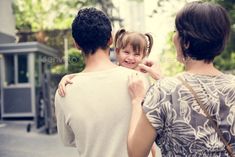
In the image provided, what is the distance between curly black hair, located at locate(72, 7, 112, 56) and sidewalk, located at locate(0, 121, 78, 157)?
684 cm

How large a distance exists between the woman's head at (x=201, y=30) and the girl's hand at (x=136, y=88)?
280 mm

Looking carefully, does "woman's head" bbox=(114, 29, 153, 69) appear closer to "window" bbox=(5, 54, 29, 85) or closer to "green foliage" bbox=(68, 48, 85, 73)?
"green foliage" bbox=(68, 48, 85, 73)

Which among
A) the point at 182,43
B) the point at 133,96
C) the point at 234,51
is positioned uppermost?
the point at 182,43

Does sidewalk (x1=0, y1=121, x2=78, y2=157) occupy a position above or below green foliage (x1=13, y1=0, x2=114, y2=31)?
below

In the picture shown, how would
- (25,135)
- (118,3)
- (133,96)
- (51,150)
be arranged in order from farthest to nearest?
(118,3)
(25,135)
(51,150)
(133,96)

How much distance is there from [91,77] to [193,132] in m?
0.63

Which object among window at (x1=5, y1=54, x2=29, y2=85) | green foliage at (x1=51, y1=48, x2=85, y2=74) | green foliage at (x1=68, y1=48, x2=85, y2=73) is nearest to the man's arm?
green foliage at (x1=51, y1=48, x2=85, y2=74)

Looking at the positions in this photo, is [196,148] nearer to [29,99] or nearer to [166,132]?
[166,132]

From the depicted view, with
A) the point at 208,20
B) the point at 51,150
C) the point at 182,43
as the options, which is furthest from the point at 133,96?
the point at 51,150

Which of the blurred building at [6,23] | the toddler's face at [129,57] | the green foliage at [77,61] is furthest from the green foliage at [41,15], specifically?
the toddler's face at [129,57]

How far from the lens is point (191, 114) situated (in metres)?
1.74

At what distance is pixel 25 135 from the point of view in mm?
12320

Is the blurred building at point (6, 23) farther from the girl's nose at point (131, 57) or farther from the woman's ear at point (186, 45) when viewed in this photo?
the woman's ear at point (186, 45)

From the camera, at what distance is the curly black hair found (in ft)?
7.05
